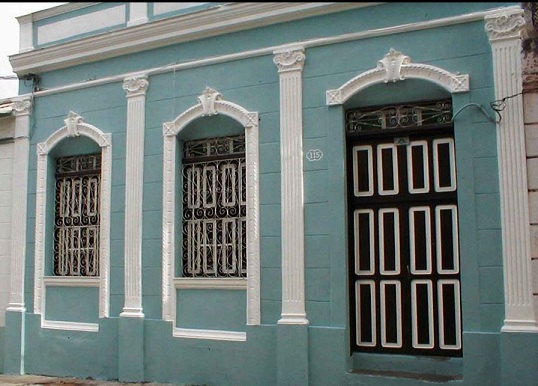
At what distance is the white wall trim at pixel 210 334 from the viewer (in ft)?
22.0

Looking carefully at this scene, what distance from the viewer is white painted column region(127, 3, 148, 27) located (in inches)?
294

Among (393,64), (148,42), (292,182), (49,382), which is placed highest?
(148,42)

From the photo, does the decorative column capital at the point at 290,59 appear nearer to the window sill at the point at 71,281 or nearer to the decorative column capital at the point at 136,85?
the decorative column capital at the point at 136,85

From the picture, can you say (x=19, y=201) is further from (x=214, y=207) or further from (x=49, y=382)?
(x=214, y=207)

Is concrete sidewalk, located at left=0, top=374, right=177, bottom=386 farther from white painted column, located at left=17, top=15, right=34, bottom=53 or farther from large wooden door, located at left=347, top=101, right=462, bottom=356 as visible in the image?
white painted column, located at left=17, top=15, right=34, bottom=53

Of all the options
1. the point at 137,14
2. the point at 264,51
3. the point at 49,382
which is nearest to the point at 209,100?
the point at 264,51

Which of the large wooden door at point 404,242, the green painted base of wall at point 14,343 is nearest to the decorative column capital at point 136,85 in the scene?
the large wooden door at point 404,242

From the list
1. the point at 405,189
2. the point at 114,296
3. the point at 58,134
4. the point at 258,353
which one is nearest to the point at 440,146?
the point at 405,189

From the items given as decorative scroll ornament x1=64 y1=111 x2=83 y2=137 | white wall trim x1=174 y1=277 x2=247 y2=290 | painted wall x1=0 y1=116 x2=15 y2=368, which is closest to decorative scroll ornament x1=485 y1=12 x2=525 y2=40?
white wall trim x1=174 y1=277 x2=247 y2=290

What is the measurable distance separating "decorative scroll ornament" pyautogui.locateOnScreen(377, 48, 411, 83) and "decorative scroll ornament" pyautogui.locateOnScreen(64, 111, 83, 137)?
411cm

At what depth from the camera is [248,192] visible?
6.78 meters

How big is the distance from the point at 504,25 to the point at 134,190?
15.0 ft

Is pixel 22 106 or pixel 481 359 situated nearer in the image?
pixel 481 359

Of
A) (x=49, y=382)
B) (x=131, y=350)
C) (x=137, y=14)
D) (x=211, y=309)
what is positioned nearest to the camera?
(x=211, y=309)
